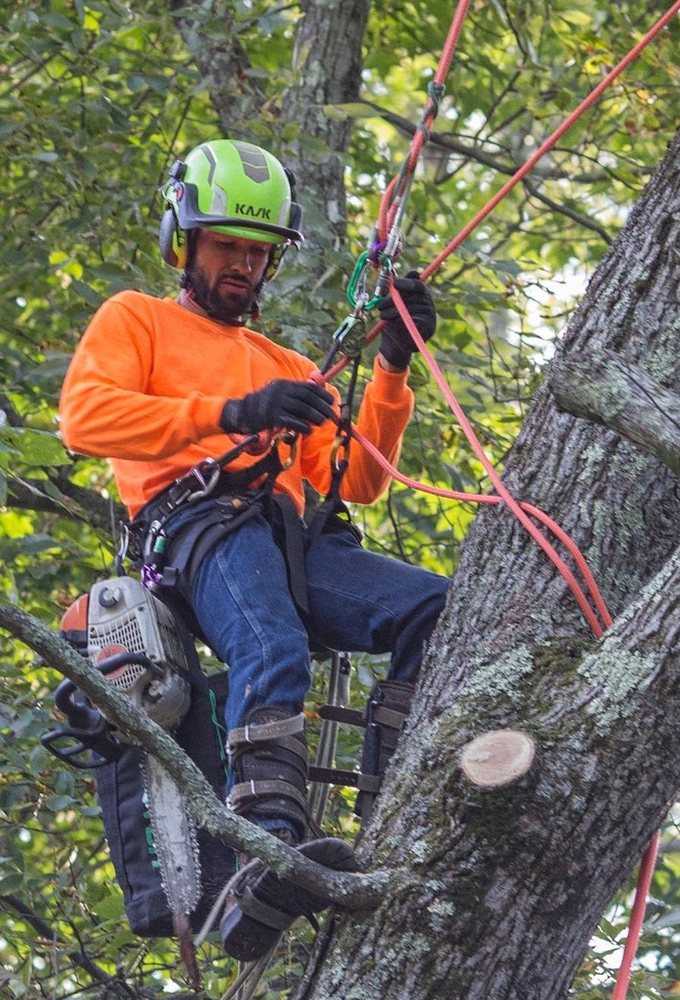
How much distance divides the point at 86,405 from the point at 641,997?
1.78 metres

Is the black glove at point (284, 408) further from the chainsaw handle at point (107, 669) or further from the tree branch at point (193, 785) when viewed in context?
the tree branch at point (193, 785)

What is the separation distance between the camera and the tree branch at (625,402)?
6.67 ft

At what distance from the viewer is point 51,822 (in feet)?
17.0

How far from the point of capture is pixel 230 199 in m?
3.16

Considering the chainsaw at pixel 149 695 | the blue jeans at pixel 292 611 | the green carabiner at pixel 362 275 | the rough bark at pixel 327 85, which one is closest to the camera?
the blue jeans at pixel 292 611

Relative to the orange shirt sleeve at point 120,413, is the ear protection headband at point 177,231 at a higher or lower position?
higher

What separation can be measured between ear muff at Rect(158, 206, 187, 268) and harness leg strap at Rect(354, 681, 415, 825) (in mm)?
1155

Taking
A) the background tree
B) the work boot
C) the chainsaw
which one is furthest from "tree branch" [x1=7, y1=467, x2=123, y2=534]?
the work boot

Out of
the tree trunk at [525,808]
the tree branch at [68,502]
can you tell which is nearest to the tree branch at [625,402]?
the tree trunk at [525,808]

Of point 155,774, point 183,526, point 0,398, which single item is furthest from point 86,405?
point 0,398

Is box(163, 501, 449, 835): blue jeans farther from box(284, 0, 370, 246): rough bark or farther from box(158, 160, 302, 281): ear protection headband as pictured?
box(284, 0, 370, 246): rough bark

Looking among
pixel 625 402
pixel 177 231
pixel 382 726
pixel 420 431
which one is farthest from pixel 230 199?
pixel 420 431

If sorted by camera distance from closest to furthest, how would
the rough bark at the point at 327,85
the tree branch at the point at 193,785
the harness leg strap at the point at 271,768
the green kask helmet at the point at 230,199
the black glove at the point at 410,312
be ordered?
the tree branch at the point at 193,785 < the harness leg strap at the point at 271,768 < the black glove at the point at 410,312 < the green kask helmet at the point at 230,199 < the rough bark at the point at 327,85

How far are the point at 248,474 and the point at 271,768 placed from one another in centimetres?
70
